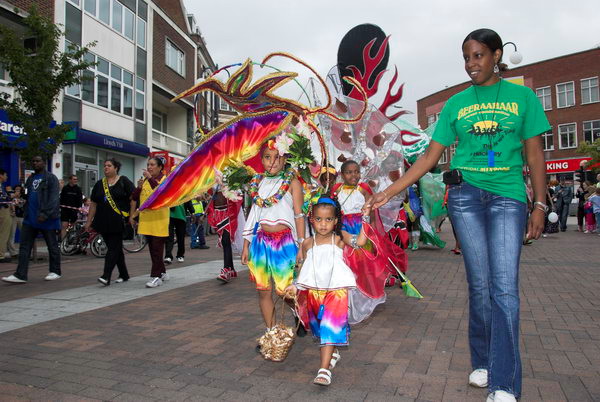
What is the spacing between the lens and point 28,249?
7367 millimetres

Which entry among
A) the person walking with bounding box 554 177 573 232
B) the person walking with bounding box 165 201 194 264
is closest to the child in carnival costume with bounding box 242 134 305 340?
the person walking with bounding box 165 201 194 264

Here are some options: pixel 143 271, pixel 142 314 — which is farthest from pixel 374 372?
pixel 143 271

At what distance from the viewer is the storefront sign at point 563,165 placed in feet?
130

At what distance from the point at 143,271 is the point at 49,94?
14.4ft

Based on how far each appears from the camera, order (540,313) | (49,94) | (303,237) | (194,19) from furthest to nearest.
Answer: (194,19) < (49,94) < (540,313) < (303,237)

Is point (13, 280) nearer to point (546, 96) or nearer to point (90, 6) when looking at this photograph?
point (90, 6)

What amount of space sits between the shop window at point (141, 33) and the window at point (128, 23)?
0.40 m

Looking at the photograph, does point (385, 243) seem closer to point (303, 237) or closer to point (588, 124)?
point (303, 237)

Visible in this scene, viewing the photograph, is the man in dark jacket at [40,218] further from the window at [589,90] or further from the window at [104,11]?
the window at [589,90]

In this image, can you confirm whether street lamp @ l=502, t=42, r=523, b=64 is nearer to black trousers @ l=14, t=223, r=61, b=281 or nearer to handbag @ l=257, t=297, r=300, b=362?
black trousers @ l=14, t=223, r=61, b=281

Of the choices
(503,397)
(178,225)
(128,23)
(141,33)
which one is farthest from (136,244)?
(141,33)

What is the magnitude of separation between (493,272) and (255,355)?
1.97 m

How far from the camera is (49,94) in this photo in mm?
9953

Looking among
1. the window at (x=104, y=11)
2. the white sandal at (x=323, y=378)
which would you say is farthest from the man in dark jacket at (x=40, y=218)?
the window at (x=104, y=11)
